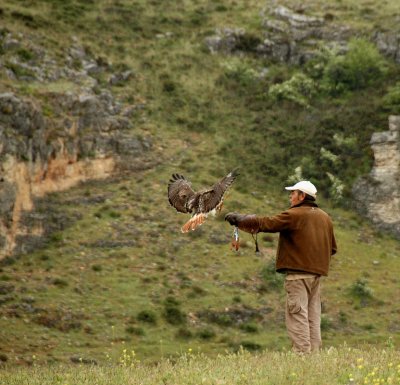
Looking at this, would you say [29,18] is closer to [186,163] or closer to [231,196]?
[186,163]

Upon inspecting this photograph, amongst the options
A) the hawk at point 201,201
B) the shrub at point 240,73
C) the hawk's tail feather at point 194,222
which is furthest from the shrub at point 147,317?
the shrub at point 240,73

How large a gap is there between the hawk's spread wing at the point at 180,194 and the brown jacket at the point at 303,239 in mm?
2339

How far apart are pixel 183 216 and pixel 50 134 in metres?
6.67

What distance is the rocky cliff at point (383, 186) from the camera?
1599 inches

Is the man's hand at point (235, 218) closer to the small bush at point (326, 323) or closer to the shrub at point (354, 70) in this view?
the small bush at point (326, 323)

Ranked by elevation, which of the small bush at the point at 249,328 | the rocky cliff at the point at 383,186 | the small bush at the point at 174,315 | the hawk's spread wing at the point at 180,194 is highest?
the hawk's spread wing at the point at 180,194

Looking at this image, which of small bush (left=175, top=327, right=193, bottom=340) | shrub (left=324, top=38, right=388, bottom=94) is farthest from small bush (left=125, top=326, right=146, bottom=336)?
shrub (left=324, top=38, right=388, bottom=94)

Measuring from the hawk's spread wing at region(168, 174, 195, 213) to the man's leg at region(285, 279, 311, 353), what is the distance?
2520mm

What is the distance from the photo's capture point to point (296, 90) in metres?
46.8

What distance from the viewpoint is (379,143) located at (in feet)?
140

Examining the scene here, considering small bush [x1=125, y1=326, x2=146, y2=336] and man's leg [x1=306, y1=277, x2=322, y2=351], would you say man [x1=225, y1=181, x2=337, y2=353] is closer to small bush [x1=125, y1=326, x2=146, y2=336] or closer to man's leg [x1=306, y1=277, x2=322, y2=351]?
man's leg [x1=306, y1=277, x2=322, y2=351]

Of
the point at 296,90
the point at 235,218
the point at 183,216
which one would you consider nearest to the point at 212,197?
the point at 235,218

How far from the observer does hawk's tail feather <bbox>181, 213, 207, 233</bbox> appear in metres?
12.6

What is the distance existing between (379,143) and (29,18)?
61.3 ft
